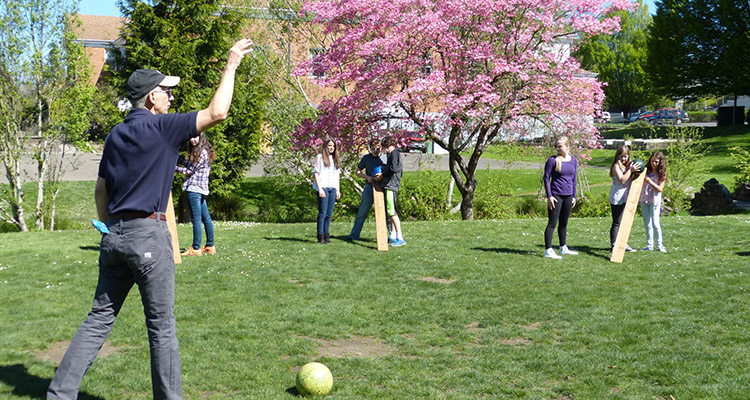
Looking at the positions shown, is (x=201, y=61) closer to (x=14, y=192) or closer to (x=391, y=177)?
(x=14, y=192)

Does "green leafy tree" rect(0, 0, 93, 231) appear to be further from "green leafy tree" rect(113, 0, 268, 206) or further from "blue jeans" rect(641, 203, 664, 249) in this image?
"blue jeans" rect(641, 203, 664, 249)

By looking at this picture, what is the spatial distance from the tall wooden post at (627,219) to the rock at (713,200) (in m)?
10.3

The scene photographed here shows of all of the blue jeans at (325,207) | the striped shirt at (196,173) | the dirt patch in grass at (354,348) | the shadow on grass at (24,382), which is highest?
the striped shirt at (196,173)

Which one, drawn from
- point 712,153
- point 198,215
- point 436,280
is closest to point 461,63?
point 198,215

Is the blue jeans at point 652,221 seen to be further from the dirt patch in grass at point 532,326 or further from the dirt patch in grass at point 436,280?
the dirt patch in grass at point 532,326

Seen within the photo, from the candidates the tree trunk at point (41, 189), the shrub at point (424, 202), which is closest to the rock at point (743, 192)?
the shrub at point (424, 202)

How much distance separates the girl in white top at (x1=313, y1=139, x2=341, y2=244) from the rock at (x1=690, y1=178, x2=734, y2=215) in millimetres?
13146

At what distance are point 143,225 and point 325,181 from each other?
7.58 m

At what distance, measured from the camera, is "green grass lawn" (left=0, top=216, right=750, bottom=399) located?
4922 mm

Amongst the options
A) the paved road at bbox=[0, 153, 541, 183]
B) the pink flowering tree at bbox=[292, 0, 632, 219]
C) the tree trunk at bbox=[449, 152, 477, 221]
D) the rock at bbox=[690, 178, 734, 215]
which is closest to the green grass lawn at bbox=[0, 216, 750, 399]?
the pink flowering tree at bbox=[292, 0, 632, 219]

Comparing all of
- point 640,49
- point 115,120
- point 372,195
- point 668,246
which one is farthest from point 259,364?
point 640,49

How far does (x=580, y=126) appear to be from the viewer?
17062 mm

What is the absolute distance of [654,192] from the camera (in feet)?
35.9

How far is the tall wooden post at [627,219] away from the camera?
1012 cm
